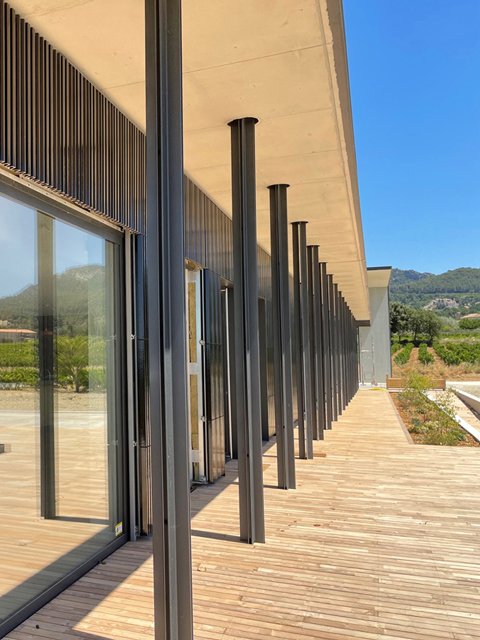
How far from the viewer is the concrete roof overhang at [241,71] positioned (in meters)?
2.77

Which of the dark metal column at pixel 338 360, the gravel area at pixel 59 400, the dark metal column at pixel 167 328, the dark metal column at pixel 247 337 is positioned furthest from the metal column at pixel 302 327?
the dark metal column at pixel 338 360

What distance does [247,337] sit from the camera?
417cm

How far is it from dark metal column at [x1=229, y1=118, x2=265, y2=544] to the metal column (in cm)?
257

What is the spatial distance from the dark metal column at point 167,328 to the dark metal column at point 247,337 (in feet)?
5.34

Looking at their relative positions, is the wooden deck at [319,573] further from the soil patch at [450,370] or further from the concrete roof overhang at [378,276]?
the soil patch at [450,370]

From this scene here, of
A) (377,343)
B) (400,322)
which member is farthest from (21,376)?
(400,322)

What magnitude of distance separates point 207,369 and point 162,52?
3920 millimetres

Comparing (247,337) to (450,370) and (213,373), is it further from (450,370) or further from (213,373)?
(450,370)

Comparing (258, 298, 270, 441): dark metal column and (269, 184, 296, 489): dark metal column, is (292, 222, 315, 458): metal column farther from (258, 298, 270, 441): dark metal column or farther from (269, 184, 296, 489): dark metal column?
(258, 298, 270, 441): dark metal column

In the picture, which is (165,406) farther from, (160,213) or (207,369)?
(207,369)

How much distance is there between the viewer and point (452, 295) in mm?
97938

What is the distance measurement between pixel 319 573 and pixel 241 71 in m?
3.36

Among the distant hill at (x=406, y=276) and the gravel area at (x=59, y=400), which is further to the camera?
the distant hill at (x=406, y=276)

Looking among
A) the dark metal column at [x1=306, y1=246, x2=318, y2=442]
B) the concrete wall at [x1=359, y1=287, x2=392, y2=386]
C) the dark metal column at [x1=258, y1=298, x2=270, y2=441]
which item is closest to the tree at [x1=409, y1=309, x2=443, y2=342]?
the concrete wall at [x1=359, y1=287, x2=392, y2=386]
